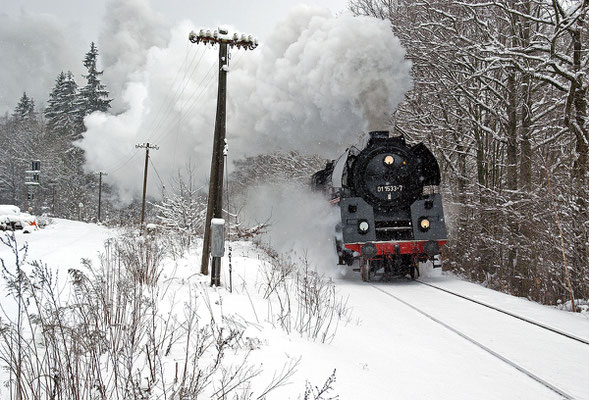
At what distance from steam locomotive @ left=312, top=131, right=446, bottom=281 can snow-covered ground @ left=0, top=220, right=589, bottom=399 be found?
1736mm

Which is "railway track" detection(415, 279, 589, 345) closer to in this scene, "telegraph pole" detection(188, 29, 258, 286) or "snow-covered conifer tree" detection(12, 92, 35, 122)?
"telegraph pole" detection(188, 29, 258, 286)

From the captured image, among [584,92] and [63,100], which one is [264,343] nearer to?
[584,92]

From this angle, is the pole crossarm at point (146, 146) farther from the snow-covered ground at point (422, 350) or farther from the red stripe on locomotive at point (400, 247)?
the snow-covered ground at point (422, 350)

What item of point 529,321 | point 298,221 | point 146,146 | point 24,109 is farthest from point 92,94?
point 529,321

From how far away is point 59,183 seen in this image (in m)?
48.2

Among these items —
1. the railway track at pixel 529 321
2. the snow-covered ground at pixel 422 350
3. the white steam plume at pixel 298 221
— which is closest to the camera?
the snow-covered ground at pixel 422 350

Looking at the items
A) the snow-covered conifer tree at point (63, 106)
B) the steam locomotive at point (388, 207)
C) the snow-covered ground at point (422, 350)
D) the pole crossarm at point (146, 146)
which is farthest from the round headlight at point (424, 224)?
the snow-covered conifer tree at point (63, 106)

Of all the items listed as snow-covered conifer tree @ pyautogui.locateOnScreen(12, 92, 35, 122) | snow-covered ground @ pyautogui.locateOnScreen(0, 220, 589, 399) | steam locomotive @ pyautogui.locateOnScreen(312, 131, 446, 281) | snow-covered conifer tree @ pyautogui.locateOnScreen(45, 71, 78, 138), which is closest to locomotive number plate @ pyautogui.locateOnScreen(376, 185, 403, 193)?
steam locomotive @ pyautogui.locateOnScreen(312, 131, 446, 281)

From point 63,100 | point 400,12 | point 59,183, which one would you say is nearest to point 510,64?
point 400,12

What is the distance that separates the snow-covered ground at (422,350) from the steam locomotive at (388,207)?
1.74m

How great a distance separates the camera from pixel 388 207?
8727mm

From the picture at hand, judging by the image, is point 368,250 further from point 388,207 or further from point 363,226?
point 388,207

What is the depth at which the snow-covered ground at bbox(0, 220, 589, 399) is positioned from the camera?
10.6 ft

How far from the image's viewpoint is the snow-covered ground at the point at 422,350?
10.6 ft
